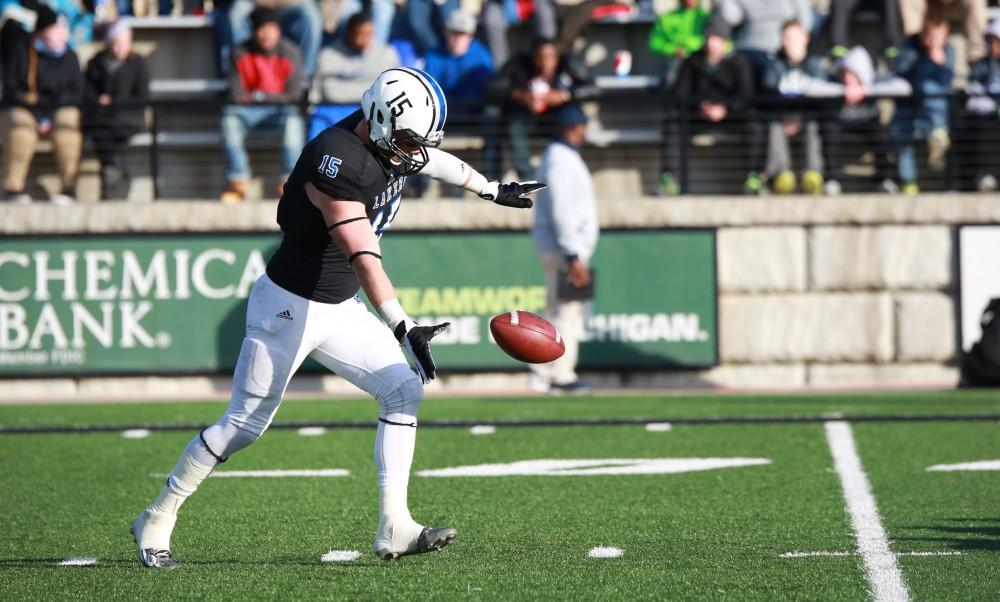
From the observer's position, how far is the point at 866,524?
6.59 meters

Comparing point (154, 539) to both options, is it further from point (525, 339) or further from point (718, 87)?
point (718, 87)

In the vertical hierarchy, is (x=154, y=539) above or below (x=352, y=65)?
below

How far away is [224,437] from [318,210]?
897mm

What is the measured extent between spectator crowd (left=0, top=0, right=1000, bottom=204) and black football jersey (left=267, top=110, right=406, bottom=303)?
26.7ft

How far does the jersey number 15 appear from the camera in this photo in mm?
5739

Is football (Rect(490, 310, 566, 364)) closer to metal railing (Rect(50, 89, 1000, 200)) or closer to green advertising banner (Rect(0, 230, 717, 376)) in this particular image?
green advertising banner (Rect(0, 230, 717, 376))

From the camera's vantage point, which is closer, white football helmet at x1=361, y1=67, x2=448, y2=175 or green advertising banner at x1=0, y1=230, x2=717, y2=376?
white football helmet at x1=361, y1=67, x2=448, y2=175

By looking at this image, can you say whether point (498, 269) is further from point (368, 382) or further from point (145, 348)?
point (368, 382)

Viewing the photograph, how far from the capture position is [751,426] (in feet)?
34.8

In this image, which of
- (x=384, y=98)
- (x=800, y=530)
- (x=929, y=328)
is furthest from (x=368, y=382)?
(x=929, y=328)

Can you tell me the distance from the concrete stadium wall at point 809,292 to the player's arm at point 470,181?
7589 millimetres

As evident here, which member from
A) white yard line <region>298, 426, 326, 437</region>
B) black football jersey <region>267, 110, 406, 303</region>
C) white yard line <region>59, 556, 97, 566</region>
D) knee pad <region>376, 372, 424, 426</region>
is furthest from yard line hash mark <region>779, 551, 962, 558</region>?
white yard line <region>298, 426, 326, 437</region>

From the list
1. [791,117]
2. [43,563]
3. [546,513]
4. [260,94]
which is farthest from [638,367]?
[43,563]

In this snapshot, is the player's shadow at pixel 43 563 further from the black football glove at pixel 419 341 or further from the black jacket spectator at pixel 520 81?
the black jacket spectator at pixel 520 81
